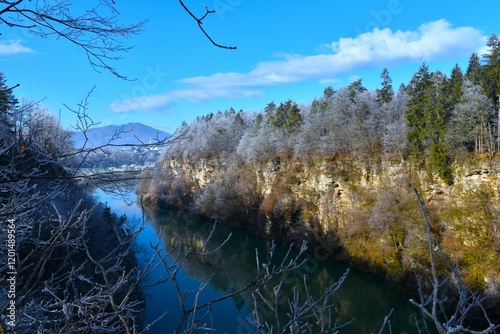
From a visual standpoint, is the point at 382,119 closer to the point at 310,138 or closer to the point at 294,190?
the point at 310,138

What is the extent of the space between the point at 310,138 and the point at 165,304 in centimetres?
1989

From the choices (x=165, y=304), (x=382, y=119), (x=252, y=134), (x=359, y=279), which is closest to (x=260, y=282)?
(x=165, y=304)

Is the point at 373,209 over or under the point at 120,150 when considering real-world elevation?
under

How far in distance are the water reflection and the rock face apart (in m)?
1.59

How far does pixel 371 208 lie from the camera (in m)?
22.4

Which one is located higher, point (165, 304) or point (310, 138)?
point (310, 138)

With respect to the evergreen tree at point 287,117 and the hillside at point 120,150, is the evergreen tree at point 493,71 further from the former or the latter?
the hillside at point 120,150

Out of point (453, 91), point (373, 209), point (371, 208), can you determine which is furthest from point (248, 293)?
point (453, 91)

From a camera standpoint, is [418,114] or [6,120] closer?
[6,120]

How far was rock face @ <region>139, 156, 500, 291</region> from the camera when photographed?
55.2ft

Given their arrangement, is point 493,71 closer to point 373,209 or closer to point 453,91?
point 453,91

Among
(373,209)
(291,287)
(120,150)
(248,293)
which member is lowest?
(248,293)

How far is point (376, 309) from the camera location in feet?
51.8

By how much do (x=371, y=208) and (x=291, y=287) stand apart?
8808 millimetres
